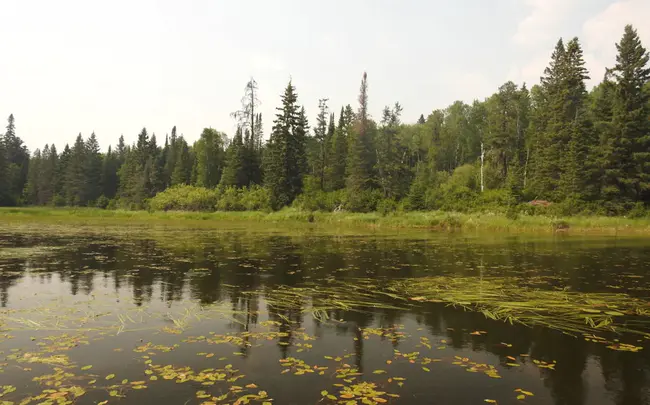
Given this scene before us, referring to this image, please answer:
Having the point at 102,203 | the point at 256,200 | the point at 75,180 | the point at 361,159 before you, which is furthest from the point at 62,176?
the point at 361,159

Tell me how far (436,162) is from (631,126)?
46.0 metres

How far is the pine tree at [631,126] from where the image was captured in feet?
152

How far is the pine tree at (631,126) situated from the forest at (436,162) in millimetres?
139

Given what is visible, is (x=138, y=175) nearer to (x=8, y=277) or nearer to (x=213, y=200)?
(x=213, y=200)

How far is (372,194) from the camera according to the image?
6366 centimetres

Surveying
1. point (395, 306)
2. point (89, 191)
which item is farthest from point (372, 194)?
point (89, 191)

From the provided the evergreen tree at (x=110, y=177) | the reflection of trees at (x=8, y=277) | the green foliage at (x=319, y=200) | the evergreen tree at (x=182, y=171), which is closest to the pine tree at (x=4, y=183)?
the evergreen tree at (x=110, y=177)

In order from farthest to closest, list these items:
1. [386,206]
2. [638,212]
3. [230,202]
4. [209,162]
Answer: [209,162], [230,202], [386,206], [638,212]

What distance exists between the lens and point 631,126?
47562 millimetres

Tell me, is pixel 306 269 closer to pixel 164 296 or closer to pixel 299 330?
pixel 164 296

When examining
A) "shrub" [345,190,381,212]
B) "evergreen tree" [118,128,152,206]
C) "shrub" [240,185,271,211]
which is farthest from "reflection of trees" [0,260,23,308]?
"evergreen tree" [118,128,152,206]

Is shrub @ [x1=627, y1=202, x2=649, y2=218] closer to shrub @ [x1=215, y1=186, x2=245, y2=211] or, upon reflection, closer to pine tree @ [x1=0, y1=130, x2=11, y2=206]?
shrub @ [x1=215, y1=186, x2=245, y2=211]

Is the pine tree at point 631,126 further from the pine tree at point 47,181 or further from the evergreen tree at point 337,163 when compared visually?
the pine tree at point 47,181

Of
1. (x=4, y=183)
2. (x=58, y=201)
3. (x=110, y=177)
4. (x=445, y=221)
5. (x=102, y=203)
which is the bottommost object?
(x=445, y=221)
